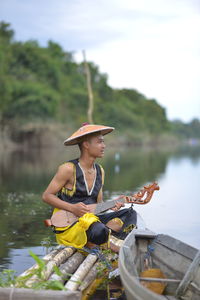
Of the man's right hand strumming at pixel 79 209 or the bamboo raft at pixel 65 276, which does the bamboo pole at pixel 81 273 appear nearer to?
the bamboo raft at pixel 65 276

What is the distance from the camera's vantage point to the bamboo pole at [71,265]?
475cm

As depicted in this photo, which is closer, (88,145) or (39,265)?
(39,265)

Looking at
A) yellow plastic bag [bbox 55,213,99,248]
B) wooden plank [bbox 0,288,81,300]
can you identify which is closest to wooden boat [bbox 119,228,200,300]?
wooden plank [bbox 0,288,81,300]

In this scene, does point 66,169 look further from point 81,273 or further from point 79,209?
point 81,273

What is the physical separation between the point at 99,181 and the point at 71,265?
3.80 ft

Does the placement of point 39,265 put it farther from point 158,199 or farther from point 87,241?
point 158,199

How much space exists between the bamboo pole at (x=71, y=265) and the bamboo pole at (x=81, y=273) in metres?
0.10

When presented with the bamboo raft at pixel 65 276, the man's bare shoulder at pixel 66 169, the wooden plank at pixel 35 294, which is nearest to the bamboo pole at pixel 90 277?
the bamboo raft at pixel 65 276

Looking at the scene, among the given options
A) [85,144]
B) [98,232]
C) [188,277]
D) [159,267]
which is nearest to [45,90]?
[85,144]

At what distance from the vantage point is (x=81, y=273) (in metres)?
4.96

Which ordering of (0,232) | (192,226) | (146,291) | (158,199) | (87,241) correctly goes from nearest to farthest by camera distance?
(146,291) → (87,241) → (0,232) → (192,226) → (158,199)

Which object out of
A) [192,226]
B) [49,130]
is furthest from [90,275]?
[49,130]

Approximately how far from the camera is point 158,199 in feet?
46.9

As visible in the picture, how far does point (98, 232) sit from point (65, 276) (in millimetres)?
735
